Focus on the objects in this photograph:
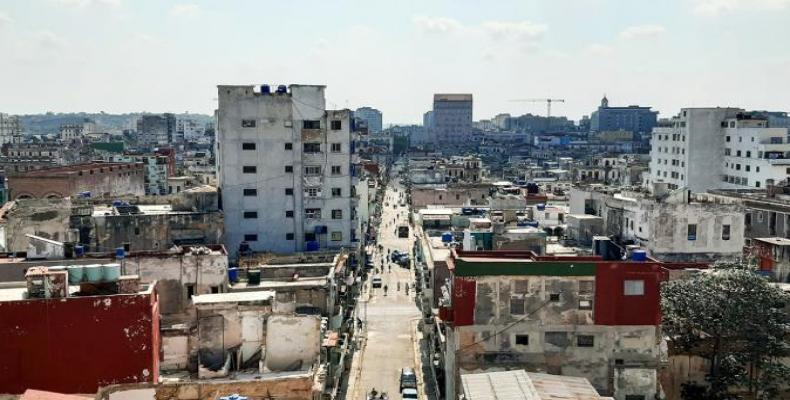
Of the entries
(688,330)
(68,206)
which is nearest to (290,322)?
(688,330)

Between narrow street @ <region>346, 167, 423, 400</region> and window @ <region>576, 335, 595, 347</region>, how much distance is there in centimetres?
1326

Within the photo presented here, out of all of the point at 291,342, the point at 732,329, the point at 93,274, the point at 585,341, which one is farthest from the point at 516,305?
the point at 93,274

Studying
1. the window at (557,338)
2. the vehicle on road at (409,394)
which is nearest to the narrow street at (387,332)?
the vehicle on road at (409,394)

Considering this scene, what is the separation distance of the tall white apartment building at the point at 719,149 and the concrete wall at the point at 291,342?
220 ft

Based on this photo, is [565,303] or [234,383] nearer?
[234,383]

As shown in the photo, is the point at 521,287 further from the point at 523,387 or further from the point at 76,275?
the point at 76,275

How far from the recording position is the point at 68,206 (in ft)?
159

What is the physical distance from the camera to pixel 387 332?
5206 cm

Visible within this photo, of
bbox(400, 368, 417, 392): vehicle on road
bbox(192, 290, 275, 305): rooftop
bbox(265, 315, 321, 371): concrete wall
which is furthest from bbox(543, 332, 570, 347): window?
bbox(400, 368, 417, 392): vehicle on road

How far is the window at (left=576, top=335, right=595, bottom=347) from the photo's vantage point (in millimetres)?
29181

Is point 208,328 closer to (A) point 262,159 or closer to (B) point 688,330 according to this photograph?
(B) point 688,330

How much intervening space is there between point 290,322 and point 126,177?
221ft

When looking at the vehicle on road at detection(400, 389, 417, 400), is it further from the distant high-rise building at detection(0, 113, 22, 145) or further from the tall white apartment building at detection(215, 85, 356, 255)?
the distant high-rise building at detection(0, 113, 22, 145)

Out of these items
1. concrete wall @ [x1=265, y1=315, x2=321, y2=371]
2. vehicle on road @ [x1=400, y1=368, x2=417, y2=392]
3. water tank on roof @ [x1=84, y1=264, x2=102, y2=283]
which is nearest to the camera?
water tank on roof @ [x1=84, y1=264, x2=102, y2=283]
